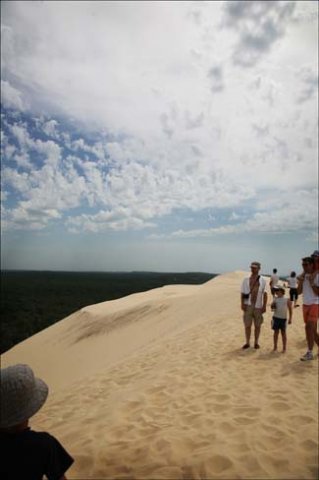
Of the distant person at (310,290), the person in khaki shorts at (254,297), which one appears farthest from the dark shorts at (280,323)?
the distant person at (310,290)

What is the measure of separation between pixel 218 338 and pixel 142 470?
24.3 ft

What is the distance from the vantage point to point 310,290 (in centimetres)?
620

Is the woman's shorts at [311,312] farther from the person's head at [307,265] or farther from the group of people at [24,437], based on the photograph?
the group of people at [24,437]

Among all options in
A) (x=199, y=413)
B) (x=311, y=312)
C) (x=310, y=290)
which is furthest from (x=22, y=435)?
(x=311, y=312)

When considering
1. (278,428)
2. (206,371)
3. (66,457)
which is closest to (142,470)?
(278,428)

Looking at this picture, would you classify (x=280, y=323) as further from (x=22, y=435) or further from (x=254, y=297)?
(x=22, y=435)

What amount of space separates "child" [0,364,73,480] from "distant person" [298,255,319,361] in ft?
10.4

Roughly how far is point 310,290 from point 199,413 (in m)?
2.64

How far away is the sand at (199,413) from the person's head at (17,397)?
305 centimetres

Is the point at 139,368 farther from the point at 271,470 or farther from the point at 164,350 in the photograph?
the point at 271,470

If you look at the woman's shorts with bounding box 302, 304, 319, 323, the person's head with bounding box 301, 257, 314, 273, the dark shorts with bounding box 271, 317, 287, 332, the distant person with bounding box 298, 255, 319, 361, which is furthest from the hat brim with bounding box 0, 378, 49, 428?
the dark shorts with bounding box 271, 317, 287, 332

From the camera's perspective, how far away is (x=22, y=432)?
2.43 m

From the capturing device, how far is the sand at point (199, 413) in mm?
4934

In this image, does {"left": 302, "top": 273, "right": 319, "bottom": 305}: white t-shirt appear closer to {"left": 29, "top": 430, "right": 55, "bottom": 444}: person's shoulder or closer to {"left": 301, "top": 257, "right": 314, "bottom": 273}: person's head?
{"left": 301, "top": 257, "right": 314, "bottom": 273}: person's head
